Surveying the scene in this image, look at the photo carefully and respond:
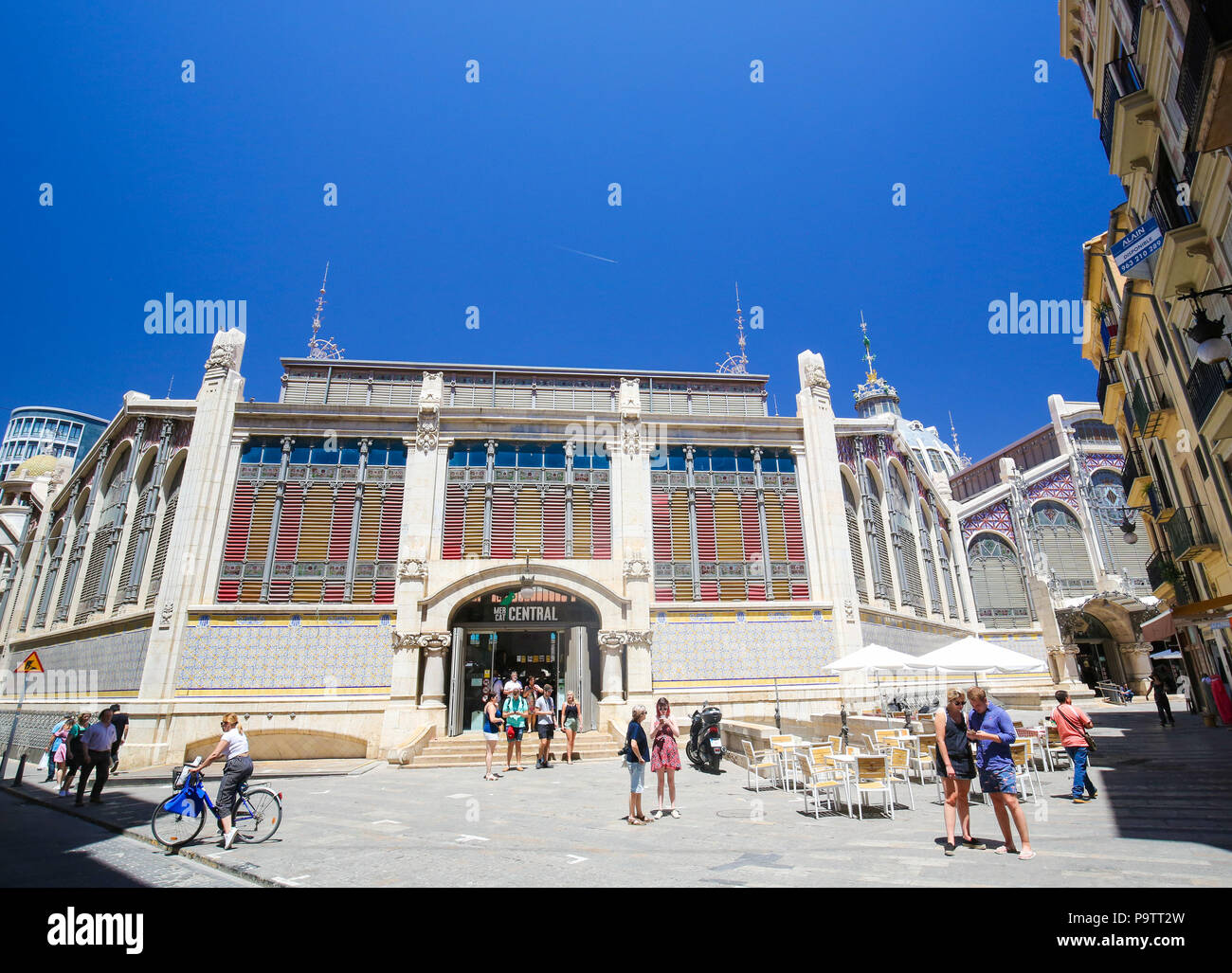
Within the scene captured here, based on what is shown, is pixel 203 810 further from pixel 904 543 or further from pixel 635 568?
pixel 904 543

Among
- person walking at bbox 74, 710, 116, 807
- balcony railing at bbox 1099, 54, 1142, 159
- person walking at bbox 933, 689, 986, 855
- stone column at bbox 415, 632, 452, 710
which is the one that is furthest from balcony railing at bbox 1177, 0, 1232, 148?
person walking at bbox 74, 710, 116, 807

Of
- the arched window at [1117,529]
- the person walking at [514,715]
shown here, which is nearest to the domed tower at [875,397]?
the arched window at [1117,529]

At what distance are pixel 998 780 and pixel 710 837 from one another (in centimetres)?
367

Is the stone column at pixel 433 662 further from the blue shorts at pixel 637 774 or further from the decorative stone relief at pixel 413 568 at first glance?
the blue shorts at pixel 637 774

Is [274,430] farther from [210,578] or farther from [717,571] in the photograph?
[717,571]

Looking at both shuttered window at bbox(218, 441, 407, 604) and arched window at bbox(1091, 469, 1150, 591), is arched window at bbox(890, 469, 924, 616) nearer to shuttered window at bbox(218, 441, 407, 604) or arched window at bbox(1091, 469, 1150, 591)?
arched window at bbox(1091, 469, 1150, 591)

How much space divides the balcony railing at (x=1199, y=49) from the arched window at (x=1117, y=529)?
3711 cm

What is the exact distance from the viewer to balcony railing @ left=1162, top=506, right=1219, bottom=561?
54.5ft

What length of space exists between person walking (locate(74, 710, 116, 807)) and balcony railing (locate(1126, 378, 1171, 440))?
2569 cm

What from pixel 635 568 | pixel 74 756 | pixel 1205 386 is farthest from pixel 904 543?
pixel 74 756

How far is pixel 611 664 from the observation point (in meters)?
21.5

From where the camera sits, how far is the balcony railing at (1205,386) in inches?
479

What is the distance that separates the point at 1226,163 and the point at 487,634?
21.9m
